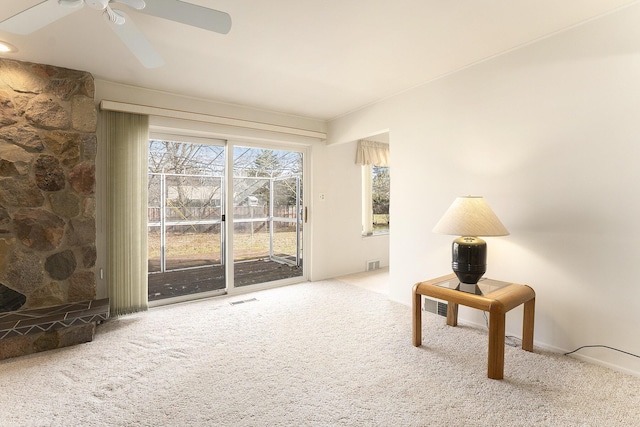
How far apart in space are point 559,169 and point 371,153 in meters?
3.00

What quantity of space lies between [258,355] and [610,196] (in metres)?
2.63

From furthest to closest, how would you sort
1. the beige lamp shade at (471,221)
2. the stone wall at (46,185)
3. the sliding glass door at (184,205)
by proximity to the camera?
the sliding glass door at (184,205), the stone wall at (46,185), the beige lamp shade at (471,221)

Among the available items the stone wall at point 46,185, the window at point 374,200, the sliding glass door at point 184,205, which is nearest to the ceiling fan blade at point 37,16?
the stone wall at point 46,185

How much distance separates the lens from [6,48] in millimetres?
2326

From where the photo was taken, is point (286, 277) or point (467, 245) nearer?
point (467, 245)

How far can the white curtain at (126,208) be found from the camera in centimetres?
298

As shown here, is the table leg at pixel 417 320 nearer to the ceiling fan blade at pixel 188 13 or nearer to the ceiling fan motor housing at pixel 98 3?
the ceiling fan blade at pixel 188 13

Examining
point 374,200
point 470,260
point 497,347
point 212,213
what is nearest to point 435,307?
point 470,260

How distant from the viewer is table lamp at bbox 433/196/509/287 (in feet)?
7.24

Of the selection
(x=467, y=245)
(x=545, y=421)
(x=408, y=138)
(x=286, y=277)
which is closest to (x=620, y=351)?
(x=545, y=421)

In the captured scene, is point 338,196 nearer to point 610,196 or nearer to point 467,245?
point 467,245

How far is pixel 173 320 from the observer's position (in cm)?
294

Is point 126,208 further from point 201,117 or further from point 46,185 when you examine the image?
point 201,117

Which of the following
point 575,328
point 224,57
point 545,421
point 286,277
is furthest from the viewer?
point 286,277
